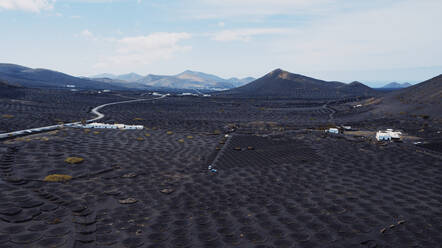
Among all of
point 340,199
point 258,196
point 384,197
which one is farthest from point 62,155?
point 384,197

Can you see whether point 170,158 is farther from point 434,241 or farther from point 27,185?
point 434,241

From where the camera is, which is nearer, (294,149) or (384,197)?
(384,197)

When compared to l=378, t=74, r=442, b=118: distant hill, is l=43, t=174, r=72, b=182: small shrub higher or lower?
lower

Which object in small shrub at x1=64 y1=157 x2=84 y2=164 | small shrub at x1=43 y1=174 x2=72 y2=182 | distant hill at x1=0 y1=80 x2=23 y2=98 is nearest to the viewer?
small shrub at x1=43 y1=174 x2=72 y2=182

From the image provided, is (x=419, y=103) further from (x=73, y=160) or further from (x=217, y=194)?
(x=73, y=160)

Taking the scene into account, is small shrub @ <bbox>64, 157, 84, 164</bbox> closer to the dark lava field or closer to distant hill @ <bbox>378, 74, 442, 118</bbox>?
the dark lava field

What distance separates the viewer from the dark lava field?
14500 mm

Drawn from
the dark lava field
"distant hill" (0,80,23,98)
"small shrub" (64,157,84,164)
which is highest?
"distant hill" (0,80,23,98)

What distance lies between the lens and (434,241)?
14.2 metres

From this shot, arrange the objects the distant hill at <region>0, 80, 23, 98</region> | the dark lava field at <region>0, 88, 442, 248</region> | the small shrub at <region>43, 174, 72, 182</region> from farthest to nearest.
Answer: the distant hill at <region>0, 80, 23, 98</region>, the small shrub at <region>43, 174, 72, 182</region>, the dark lava field at <region>0, 88, 442, 248</region>

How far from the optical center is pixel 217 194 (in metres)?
20.8

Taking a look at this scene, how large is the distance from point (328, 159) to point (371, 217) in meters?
14.8

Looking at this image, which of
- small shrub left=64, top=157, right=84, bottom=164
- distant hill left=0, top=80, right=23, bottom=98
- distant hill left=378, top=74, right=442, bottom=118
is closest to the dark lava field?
small shrub left=64, top=157, right=84, bottom=164

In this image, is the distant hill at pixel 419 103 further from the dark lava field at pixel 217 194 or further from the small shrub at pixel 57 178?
the small shrub at pixel 57 178
